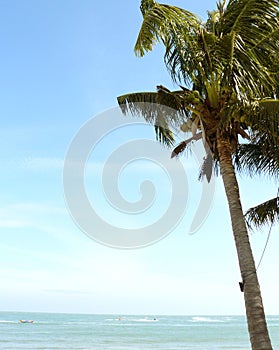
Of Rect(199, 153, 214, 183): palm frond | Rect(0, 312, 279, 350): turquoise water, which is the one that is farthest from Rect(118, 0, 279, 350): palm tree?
Rect(0, 312, 279, 350): turquoise water

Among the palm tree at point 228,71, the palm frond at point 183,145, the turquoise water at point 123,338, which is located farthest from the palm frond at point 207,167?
the turquoise water at point 123,338

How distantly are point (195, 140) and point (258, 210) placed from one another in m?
3.73

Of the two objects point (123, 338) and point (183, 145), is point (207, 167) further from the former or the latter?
point (123, 338)

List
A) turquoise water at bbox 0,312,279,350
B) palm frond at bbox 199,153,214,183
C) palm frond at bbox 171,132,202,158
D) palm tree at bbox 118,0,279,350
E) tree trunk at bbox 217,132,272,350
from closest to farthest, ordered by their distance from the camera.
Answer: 1. tree trunk at bbox 217,132,272,350
2. palm tree at bbox 118,0,279,350
3. palm frond at bbox 171,132,202,158
4. palm frond at bbox 199,153,214,183
5. turquoise water at bbox 0,312,279,350

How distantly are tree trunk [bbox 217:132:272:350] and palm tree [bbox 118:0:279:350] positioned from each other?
0.01m

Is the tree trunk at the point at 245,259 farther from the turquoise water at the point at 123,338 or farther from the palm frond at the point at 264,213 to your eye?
the turquoise water at the point at 123,338

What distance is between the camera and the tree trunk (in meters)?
5.50

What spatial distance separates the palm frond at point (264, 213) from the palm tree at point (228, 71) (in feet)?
11.2

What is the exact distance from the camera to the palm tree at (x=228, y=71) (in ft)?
20.6

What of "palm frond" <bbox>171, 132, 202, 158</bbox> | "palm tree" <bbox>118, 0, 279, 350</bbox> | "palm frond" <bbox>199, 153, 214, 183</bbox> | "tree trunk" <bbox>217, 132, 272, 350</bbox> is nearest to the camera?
"tree trunk" <bbox>217, 132, 272, 350</bbox>

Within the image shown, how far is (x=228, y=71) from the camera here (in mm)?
6273

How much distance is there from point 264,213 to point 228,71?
504cm

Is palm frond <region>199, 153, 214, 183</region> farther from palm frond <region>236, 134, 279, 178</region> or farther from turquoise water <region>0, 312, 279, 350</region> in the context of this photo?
turquoise water <region>0, 312, 279, 350</region>

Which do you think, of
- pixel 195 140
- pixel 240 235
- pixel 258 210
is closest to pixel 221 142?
pixel 195 140
